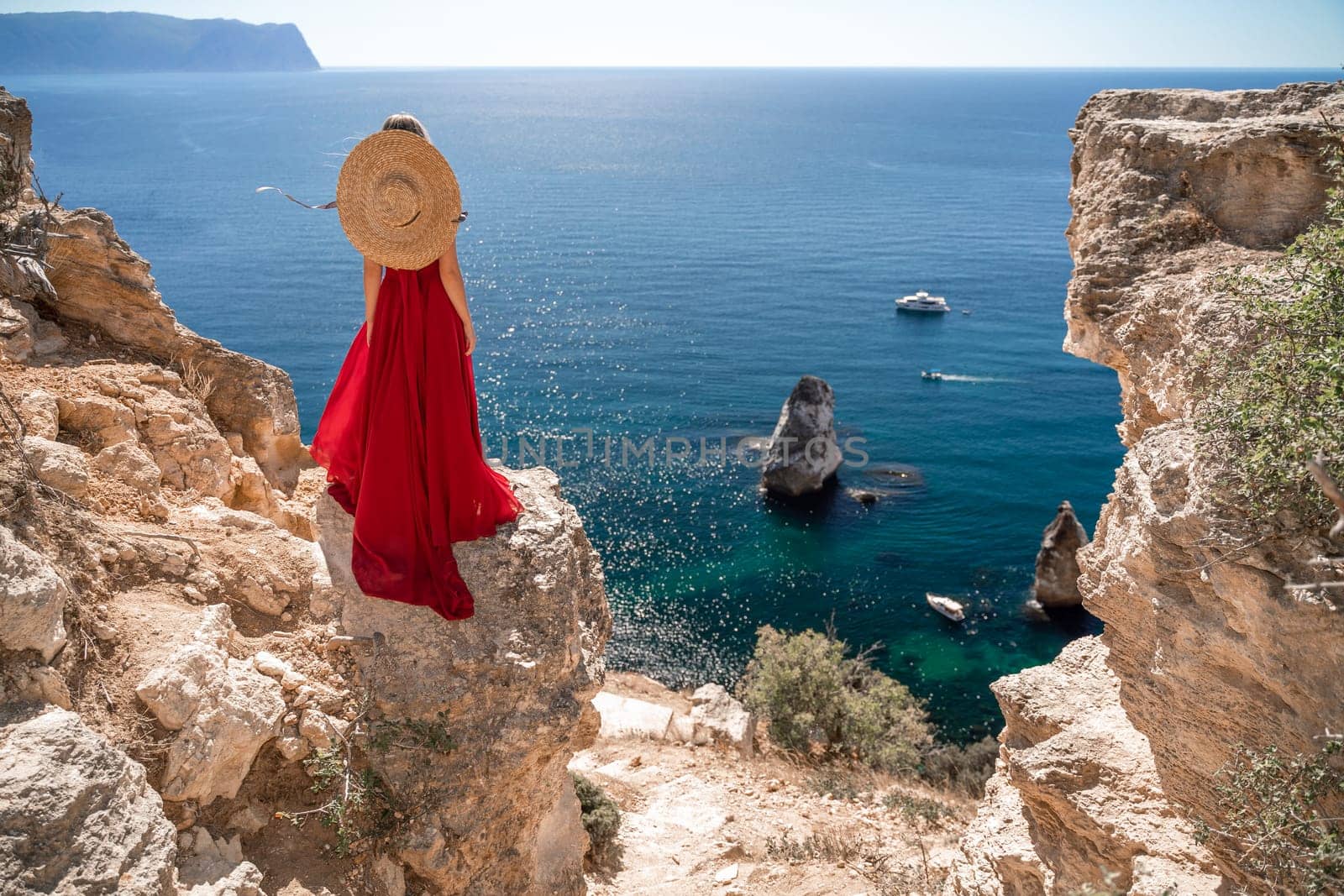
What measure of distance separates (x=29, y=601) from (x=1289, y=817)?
8.69 m

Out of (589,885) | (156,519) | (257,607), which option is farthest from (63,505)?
(589,885)

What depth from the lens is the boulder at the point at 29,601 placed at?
5199 millimetres

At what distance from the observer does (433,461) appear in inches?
295

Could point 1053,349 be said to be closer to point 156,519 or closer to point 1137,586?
point 1137,586

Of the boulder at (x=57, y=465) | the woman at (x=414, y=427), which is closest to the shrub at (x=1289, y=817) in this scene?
the woman at (x=414, y=427)

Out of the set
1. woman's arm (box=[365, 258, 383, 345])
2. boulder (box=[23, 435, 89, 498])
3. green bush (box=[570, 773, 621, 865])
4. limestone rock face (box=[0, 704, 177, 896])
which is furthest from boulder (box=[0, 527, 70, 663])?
green bush (box=[570, 773, 621, 865])

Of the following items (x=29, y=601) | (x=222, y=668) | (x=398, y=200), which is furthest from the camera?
(x=398, y=200)

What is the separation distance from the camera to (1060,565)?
33.2m

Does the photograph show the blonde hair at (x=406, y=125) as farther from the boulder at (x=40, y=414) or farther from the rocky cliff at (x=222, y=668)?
the boulder at (x=40, y=414)

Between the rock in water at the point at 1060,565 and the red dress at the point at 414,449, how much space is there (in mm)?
30843

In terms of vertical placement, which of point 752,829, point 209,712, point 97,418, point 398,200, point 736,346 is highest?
point 398,200

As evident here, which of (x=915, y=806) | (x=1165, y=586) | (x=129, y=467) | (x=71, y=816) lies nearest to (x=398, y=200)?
(x=129, y=467)

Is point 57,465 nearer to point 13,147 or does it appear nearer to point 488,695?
point 488,695

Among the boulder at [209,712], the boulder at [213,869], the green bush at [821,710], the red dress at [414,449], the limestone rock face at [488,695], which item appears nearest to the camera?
the boulder at [213,869]
